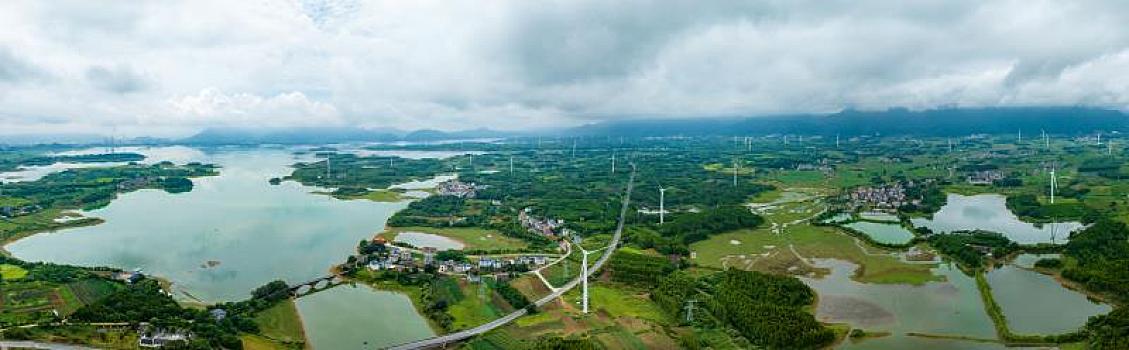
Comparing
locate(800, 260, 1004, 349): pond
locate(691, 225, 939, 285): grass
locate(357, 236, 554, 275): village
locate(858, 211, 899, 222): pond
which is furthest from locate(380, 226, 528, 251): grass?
locate(858, 211, 899, 222): pond

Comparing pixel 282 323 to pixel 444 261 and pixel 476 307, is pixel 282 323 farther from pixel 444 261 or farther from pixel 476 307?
pixel 444 261

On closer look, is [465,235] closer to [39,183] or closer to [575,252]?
[575,252]

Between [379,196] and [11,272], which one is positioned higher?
[379,196]

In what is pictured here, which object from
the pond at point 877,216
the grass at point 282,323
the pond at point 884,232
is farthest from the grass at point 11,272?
the pond at point 877,216

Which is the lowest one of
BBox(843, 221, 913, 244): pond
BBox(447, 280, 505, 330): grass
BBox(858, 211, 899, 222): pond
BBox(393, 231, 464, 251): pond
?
BBox(447, 280, 505, 330): grass

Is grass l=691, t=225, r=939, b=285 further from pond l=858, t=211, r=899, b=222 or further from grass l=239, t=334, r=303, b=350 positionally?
grass l=239, t=334, r=303, b=350

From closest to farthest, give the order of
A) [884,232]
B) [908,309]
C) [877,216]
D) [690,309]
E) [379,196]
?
[690,309], [908,309], [884,232], [877,216], [379,196]

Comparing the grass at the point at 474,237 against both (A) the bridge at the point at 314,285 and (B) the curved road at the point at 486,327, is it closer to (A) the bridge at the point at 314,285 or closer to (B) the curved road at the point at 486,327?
(B) the curved road at the point at 486,327

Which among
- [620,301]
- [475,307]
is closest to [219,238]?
[475,307]
